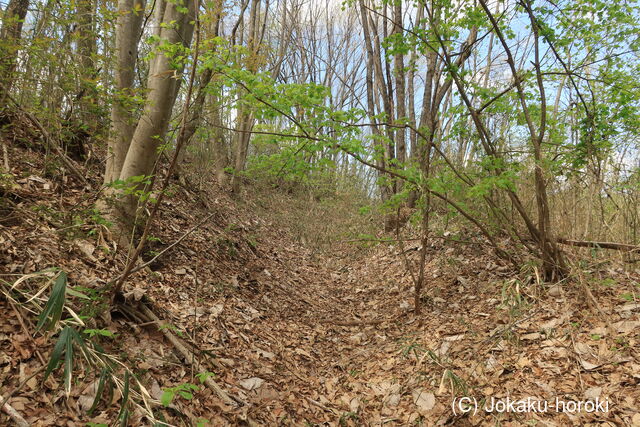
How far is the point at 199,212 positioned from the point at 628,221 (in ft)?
19.7

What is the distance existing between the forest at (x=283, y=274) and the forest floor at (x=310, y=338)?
0.02m

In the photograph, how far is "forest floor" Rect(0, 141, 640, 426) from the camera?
215 centimetres

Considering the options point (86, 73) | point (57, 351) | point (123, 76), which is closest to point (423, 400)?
point (57, 351)

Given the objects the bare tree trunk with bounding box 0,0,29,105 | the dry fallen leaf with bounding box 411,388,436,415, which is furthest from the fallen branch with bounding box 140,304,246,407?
the bare tree trunk with bounding box 0,0,29,105

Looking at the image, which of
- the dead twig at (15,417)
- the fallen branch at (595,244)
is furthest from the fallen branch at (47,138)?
the fallen branch at (595,244)

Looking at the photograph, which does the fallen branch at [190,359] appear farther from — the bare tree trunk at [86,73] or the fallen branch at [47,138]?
the bare tree trunk at [86,73]

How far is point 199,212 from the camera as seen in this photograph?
5965mm

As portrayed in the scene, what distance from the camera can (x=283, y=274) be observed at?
5777mm

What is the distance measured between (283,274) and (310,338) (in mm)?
1905

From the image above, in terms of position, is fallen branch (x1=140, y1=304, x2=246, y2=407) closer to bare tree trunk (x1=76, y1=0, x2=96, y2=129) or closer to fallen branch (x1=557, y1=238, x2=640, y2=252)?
bare tree trunk (x1=76, y1=0, x2=96, y2=129)

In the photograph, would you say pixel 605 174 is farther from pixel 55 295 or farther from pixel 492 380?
pixel 55 295

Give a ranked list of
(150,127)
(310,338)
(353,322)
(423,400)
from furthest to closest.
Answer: (353,322) < (310,338) < (150,127) < (423,400)

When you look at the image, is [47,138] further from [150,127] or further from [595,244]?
[595,244]

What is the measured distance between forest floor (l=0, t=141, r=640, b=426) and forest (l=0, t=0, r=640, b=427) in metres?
0.02
